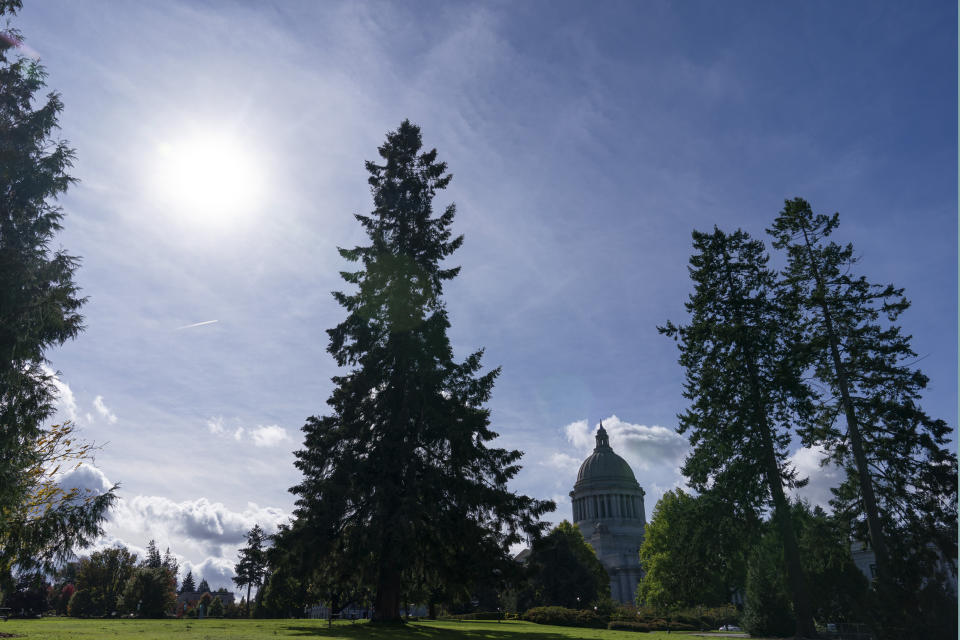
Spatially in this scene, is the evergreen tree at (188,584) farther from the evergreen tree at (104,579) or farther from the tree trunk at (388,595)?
the tree trunk at (388,595)

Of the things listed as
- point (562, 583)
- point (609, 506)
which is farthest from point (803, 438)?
point (609, 506)

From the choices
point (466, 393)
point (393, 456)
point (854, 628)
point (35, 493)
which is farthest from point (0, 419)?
point (854, 628)

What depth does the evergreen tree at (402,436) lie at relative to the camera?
72.5 ft

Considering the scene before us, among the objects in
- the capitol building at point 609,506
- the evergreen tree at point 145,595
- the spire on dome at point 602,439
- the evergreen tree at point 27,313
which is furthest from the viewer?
the spire on dome at point 602,439

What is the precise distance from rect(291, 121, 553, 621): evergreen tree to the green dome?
102250 mm

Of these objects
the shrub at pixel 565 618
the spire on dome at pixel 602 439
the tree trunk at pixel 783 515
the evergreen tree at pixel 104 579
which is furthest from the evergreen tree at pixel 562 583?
the spire on dome at pixel 602 439

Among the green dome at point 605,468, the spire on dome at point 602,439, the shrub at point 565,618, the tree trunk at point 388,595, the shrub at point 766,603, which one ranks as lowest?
the shrub at point 565,618

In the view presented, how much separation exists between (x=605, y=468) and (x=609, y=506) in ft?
25.7

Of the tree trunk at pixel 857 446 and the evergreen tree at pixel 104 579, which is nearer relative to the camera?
the tree trunk at pixel 857 446

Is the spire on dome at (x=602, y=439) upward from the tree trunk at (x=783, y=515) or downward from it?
upward

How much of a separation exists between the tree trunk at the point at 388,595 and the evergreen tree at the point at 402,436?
4 cm

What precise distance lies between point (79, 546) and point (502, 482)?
14.9 meters

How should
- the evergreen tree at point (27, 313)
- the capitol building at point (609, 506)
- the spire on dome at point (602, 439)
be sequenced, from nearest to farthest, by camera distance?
the evergreen tree at point (27, 313) < the capitol building at point (609, 506) < the spire on dome at point (602, 439)

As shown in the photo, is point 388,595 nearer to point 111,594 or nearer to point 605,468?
point 111,594
